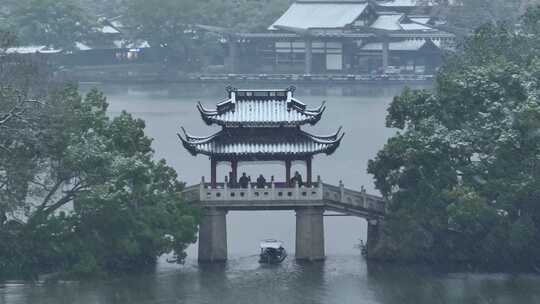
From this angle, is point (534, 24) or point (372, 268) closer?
point (372, 268)

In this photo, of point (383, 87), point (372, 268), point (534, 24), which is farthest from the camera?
point (383, 87)

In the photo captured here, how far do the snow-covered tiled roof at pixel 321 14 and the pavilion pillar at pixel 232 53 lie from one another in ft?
10.3

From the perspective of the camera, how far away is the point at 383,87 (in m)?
146

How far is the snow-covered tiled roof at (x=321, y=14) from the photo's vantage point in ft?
509

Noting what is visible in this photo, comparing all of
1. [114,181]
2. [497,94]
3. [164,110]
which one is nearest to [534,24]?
[497,94]

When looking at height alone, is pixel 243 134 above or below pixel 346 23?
below

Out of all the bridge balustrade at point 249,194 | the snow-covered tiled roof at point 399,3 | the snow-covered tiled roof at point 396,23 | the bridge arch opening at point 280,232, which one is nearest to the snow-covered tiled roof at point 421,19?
the snow-covered tiled roof at point 396,23

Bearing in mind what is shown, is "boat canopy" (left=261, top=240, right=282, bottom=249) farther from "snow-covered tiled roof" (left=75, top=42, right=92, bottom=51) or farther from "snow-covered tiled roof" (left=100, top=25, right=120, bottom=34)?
"snow-covered tiled roof" (left=100, top=25, right=120, bottom=34)

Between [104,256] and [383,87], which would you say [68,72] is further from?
[104,256]

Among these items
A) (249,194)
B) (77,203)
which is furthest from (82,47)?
(77,203)

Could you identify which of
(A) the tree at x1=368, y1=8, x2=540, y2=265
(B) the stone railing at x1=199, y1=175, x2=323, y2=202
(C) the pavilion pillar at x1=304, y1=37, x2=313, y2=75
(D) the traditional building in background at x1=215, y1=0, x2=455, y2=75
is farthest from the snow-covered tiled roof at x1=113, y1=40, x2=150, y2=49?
(B) the stone railing at x1=199, y1=175, x2=323, y2=202

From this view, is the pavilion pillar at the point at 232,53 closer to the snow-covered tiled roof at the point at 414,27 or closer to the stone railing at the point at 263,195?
the snow-covered tiled roof at the point at 414,27

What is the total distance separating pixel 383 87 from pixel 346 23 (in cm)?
999

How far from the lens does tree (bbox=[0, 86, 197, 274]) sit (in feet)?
209
